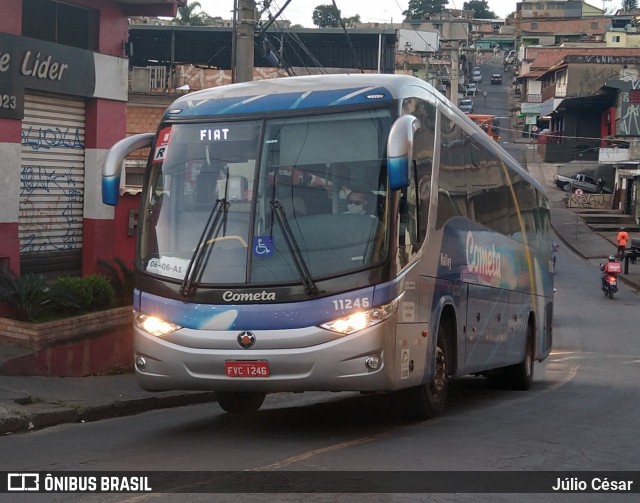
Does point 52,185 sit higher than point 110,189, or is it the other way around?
point 110,189

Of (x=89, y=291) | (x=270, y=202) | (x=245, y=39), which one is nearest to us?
(x=270, y=202)

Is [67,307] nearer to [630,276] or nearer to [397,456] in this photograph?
[397,456]

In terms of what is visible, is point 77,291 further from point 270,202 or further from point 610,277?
point 610,277

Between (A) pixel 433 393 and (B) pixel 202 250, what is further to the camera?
(A) pixel 433 393

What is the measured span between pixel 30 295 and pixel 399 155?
6945 mm

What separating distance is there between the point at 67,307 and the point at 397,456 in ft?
24.4

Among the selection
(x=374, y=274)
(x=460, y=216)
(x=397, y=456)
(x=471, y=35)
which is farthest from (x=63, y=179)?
(x=471, y=35)

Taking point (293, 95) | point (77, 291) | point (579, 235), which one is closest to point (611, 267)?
point (579, 235)

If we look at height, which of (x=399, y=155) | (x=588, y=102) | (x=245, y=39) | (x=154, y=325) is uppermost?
(x=588, y=102)

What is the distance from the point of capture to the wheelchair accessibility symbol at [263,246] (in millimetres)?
8922

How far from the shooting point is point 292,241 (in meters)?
8.91

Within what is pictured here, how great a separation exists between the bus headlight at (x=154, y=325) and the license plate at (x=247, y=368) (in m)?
0.61

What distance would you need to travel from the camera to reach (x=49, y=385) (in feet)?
40.3

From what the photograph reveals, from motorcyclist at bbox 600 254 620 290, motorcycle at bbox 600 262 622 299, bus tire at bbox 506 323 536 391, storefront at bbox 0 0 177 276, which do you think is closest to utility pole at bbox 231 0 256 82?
storefront at bbox 0 0 177 276
